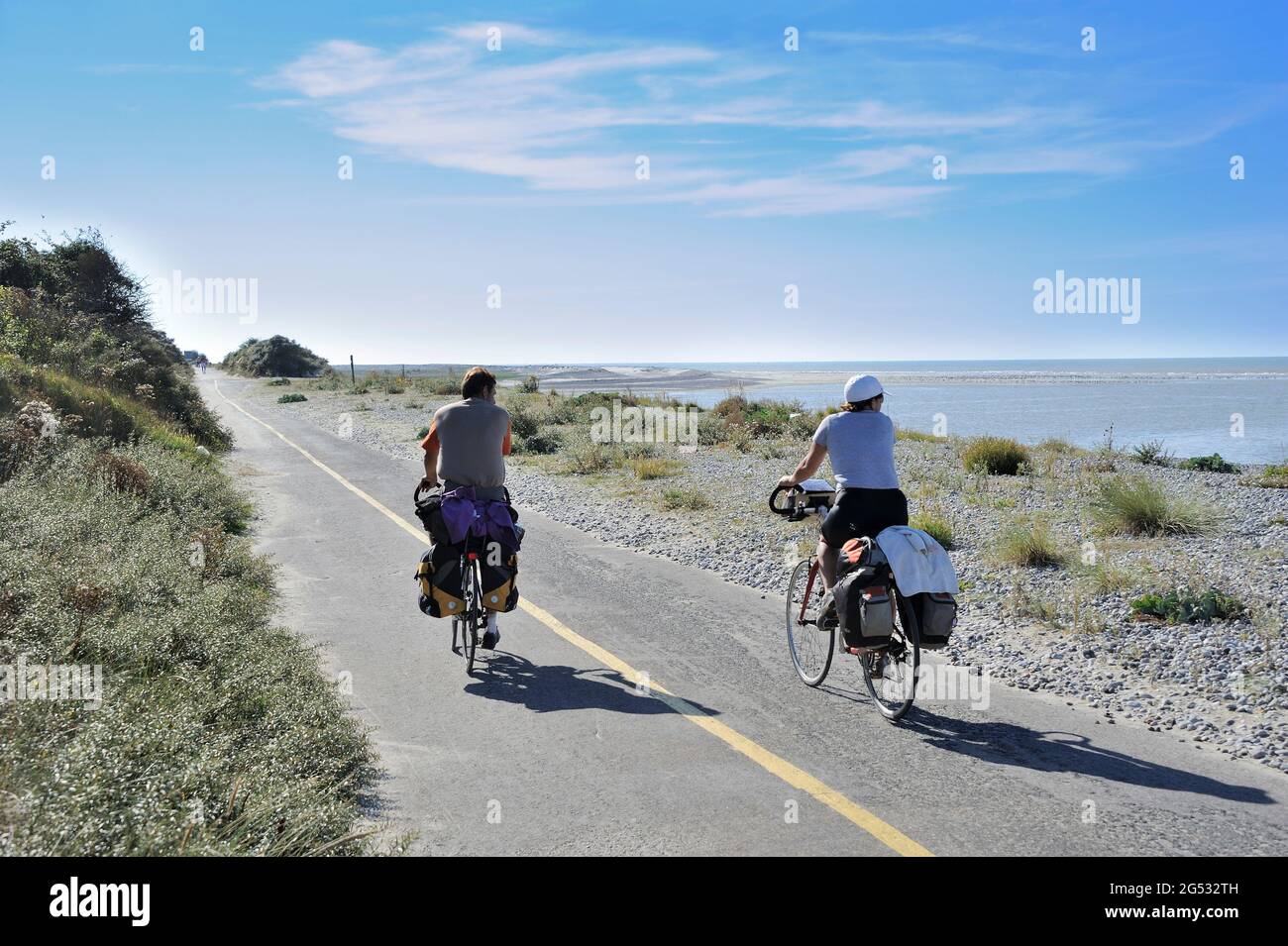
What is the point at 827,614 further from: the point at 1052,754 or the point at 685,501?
the point at 685,501

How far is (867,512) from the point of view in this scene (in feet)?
19.9

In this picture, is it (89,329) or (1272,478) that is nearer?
(1272,478)

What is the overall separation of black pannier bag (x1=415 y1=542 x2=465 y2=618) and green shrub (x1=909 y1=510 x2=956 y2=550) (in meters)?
6.29

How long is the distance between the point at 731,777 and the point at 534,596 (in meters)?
4.91

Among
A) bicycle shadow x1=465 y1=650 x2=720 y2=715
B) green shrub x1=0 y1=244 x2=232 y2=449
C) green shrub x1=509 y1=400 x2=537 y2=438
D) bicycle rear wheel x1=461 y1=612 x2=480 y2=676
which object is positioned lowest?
bicycle shadow x1=465 y1=650 x2=720 y2=715

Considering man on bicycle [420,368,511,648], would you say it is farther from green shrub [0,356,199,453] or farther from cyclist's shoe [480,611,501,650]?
green shrub [0,356,199,453]

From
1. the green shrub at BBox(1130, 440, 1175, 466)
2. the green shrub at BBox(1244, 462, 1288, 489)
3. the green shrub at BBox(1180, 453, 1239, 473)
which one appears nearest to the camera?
the green shrub at BBox(1244, 462, 1288, 489)

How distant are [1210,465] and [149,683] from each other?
831 inches

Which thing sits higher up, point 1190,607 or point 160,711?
point 160,711

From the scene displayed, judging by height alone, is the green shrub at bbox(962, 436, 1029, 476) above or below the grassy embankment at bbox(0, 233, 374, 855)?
above

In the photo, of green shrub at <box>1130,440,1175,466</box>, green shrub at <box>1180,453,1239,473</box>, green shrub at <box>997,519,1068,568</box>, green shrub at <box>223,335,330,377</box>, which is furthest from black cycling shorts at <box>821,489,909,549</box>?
green shrub at <box>223,335,330,377</box>

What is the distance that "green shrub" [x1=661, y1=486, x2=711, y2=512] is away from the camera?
15.3 metres

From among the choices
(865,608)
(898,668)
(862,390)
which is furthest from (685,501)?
(865,608)
